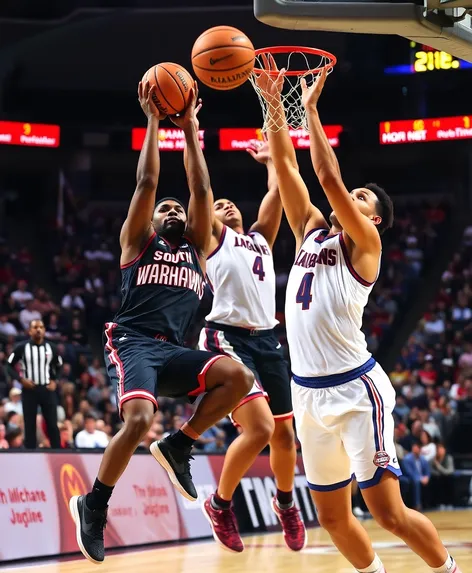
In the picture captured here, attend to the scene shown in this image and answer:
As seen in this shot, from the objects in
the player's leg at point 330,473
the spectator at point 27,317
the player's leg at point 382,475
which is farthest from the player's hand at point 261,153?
the spectator at point 27,317

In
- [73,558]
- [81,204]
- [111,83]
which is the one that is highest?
[111,83]

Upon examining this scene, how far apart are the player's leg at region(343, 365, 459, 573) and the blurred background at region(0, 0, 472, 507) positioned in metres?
14.0

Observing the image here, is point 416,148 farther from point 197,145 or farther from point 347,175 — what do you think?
point 197,145

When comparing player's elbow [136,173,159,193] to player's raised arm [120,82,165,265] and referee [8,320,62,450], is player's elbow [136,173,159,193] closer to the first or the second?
player's raised arm [120,82,165,265]

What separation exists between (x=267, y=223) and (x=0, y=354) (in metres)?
9.73

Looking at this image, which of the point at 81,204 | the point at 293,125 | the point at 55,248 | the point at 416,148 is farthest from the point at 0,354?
the point at 416,148

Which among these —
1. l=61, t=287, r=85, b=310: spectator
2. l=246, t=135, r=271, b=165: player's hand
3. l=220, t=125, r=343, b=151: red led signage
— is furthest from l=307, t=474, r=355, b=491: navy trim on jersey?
l=220, t=125, r=343, b=151: red led signage

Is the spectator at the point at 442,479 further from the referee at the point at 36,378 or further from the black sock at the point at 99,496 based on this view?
the black sock at the point at 99,496

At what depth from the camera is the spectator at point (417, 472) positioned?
664 inches

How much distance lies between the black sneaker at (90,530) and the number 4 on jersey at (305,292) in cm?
188

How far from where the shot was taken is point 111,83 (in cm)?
2364

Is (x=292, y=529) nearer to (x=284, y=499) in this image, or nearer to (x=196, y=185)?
(x=284, y=499)

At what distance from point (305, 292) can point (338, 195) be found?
28.6 inches

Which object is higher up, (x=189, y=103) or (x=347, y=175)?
(x=347, y=175)
